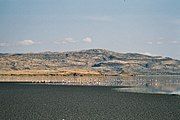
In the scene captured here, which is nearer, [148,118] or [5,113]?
[148,118]

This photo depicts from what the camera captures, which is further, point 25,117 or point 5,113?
point 5,113

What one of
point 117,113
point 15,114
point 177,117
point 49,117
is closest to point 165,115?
point 177,117

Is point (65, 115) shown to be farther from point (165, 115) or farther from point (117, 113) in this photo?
point (165, 115)

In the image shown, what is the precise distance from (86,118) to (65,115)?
14.0ft

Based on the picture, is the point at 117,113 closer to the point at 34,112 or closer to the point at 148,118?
the point at 148,118

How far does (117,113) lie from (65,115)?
327 inches

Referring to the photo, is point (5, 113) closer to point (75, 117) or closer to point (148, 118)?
point (75, 117)

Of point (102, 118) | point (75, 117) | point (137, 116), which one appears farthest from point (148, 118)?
point (75, 117)

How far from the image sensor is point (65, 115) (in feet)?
176

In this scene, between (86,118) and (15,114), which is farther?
(15,114)

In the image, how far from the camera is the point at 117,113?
2247 inches

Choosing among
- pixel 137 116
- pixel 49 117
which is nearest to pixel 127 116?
pixel 137 116

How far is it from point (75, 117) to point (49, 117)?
3.45 metres

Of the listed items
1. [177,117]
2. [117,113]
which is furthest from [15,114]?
[177,117]
